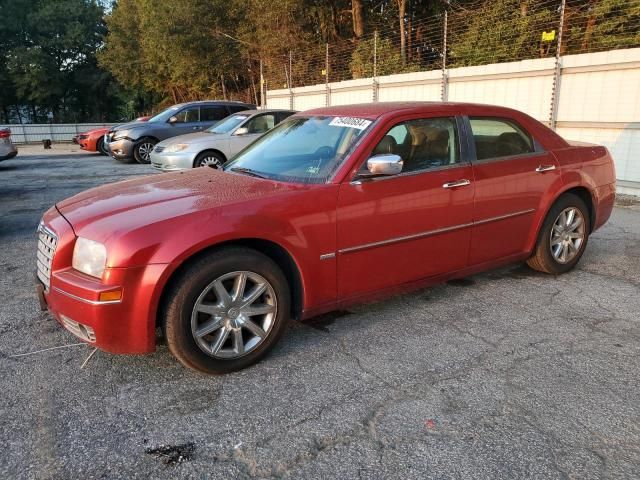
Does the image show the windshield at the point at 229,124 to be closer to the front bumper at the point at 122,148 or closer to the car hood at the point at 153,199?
the front bumper at the point at 122,148

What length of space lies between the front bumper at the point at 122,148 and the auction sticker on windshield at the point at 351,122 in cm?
1118

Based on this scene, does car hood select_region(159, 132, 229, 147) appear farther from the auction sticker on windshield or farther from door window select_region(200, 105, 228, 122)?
the auction sticker on windshield

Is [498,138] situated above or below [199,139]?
above

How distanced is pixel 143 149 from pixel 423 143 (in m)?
11.7

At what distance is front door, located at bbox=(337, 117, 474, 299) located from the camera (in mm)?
3469

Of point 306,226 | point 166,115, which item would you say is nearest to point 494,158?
point 306,226

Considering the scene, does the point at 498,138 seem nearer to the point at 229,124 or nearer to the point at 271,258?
the point at 271,258

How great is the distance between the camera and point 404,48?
1448 cm

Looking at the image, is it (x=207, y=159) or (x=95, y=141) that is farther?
(x=95, y=141)

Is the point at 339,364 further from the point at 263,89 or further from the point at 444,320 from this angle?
the point at 263,89

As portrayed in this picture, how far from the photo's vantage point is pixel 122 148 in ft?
45.7

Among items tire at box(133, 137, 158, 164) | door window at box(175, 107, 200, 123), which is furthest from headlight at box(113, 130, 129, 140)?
door window at box(175, 107, 200, 123)

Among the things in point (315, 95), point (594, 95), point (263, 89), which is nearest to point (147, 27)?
point (263, 89)

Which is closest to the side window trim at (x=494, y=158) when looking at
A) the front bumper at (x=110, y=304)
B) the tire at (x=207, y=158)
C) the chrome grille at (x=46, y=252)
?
the front bumper at (x=110, y=304)
